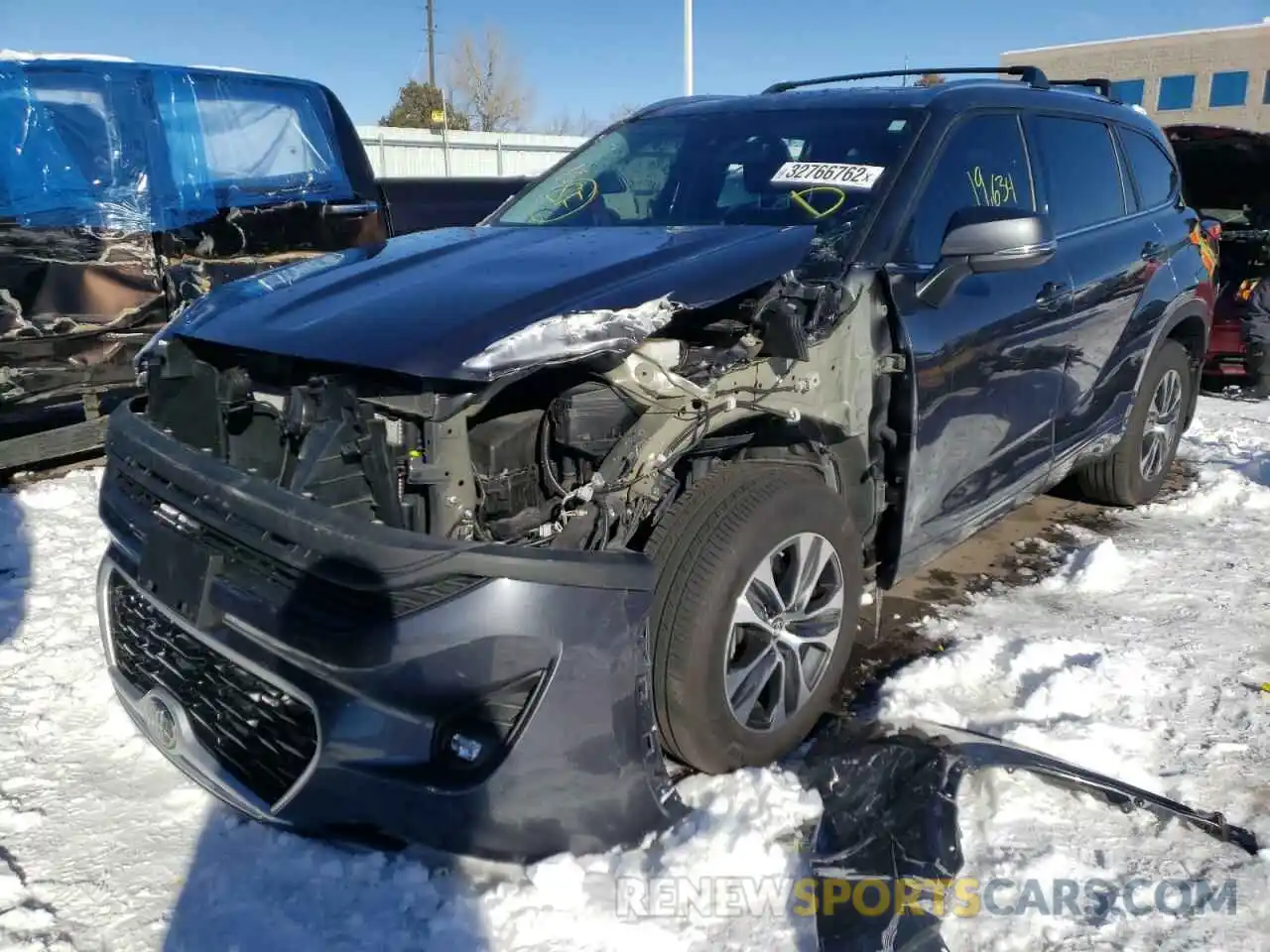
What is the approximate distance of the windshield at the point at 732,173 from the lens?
10.6 feet

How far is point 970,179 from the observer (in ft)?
11.2

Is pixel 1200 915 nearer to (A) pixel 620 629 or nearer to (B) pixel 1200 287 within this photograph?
(A) pixel 620 629

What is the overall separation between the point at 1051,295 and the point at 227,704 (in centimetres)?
303

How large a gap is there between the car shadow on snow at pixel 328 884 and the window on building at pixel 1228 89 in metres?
48.2

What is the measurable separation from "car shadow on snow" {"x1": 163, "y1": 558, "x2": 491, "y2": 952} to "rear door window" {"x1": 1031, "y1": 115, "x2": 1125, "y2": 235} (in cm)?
313

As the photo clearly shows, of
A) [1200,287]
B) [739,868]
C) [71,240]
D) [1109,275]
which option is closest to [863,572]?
[739,868]

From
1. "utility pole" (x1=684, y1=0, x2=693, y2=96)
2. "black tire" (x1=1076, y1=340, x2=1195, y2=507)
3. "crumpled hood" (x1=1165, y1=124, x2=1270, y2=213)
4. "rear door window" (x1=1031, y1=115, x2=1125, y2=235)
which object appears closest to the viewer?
"rear door window" (x1=1031, y1=115, x2=1125, y2=235)

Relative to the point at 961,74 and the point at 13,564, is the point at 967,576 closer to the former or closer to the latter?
the point at 961,74

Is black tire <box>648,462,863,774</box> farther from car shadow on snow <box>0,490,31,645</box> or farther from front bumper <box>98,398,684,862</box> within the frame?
car shadow on snow <box>0,490,31,645</box>

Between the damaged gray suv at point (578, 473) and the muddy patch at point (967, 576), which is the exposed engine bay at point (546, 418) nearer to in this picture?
the damaged gray suv at point (578, 473)

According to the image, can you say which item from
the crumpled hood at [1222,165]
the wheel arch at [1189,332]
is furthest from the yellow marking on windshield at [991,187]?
the crumpled hood at [1222,165]

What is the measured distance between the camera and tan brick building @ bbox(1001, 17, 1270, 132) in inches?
1563

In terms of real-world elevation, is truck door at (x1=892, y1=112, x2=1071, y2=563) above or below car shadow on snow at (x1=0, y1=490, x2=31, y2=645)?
above

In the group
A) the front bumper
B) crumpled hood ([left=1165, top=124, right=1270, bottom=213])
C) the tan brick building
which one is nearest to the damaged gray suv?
the front bumper
